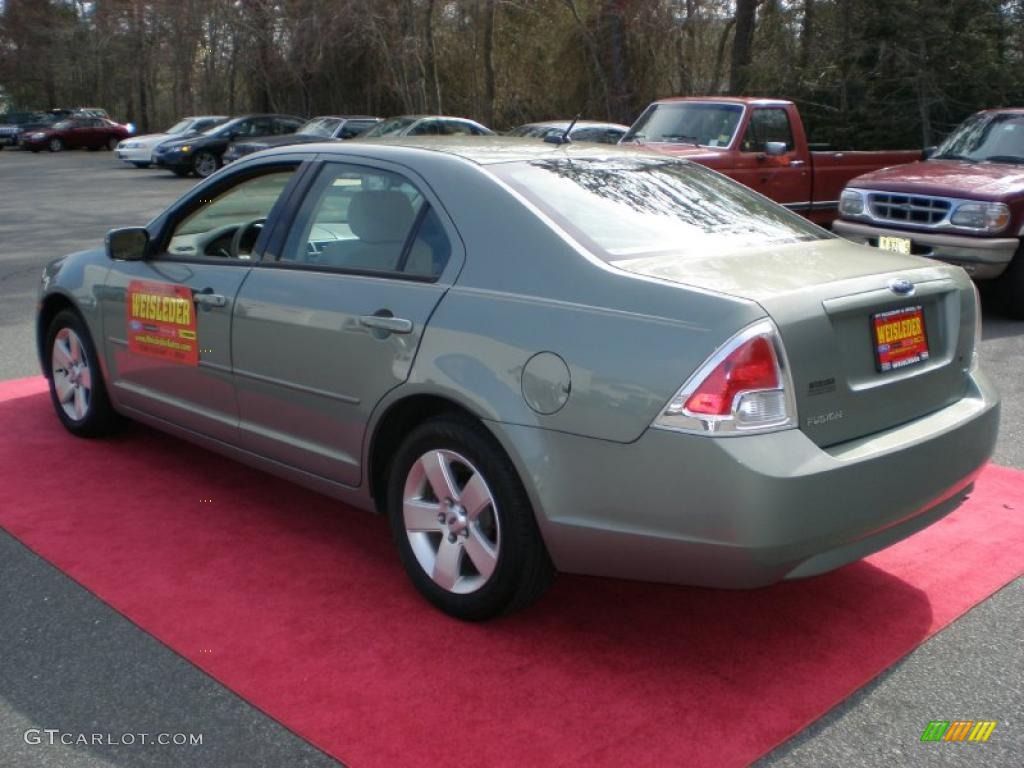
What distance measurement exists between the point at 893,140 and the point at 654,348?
65.9 feet

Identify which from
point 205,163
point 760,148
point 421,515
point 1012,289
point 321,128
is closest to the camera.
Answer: point 421,515

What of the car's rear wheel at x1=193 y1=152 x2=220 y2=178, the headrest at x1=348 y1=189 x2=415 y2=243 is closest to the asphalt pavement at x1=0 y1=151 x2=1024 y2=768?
the headrest at x1=348 y1=189 x2=415 y2=243

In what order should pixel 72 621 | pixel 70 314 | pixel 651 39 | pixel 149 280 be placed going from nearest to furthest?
pixel 72 621
pixel 149 280
pixel 70 314
pixel 651 39

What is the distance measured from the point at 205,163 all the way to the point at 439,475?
26533 millimetres

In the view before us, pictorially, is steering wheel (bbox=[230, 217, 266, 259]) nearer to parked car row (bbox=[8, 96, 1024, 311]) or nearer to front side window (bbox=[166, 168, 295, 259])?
front side window (bbox=[166, 168, 295, 259])

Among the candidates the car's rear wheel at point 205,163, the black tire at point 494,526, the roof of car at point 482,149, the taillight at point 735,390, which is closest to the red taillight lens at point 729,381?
the taillight at point 735,390

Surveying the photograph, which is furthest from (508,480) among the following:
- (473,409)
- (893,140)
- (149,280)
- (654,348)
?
(893,140)

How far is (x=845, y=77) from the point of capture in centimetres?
2198

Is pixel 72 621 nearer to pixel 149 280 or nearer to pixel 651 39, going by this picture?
pixel 149 280

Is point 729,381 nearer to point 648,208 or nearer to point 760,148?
point 648,208

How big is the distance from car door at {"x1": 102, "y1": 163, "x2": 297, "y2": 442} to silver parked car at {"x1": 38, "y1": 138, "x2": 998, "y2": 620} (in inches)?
0.9

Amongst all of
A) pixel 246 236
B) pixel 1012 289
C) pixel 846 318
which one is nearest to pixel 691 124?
pixel 1012 289

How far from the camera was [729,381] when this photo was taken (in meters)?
3.06

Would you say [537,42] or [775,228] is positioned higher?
[537,42]
